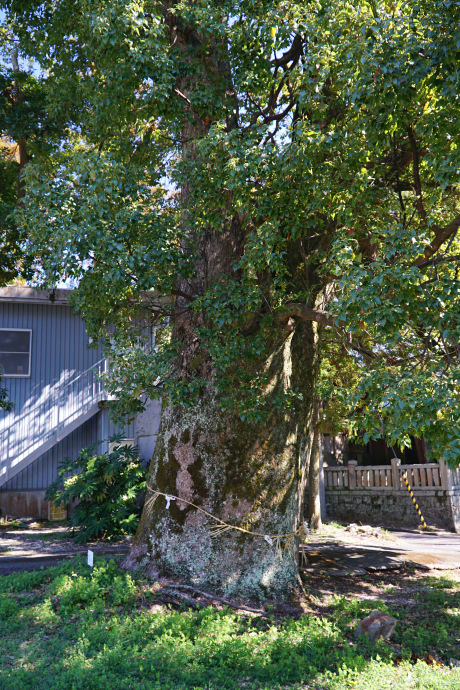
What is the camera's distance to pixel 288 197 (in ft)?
21.8

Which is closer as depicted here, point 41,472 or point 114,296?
point 114,296

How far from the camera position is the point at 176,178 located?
7.29m

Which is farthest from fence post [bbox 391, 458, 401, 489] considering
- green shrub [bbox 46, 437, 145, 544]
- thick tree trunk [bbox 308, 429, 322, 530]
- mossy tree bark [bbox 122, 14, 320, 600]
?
mossy tree bark [bbox 122, 14, 320, 600]

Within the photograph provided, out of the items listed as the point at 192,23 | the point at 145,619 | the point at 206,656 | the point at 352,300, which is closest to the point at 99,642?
the point at 145,619

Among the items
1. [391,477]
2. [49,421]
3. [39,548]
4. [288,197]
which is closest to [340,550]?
[39,548]

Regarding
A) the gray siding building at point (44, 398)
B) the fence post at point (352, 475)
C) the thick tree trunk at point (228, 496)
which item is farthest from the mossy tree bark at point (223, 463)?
the fence post at point (352, 475)

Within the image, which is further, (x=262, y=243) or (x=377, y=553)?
(x=377, y=553)

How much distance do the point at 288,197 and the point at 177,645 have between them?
4.93 meters

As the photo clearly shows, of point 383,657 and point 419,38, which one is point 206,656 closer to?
point 383,657

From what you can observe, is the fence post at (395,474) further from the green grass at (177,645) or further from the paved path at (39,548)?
the green grass at (177,645)

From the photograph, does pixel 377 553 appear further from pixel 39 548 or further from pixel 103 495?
pixel 39 548

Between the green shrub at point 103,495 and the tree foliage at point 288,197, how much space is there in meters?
4.68

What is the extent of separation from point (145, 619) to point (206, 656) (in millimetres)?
976

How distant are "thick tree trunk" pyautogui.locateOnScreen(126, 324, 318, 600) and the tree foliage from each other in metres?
0.50
